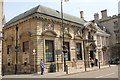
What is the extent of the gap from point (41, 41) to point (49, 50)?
199 cm

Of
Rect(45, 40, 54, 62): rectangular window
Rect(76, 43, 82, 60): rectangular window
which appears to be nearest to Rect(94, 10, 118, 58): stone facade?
Rect(76, 43, 82, 60): rectangular window

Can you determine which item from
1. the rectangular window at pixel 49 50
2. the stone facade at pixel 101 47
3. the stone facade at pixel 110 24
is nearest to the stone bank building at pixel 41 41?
the rectangular window at pixel 49 50

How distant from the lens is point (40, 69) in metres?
20.1

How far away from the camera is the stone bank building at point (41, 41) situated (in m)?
20.5

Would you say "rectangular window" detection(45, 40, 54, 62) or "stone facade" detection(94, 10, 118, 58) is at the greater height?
"stone facade" detection(94, 10, 118, 58)

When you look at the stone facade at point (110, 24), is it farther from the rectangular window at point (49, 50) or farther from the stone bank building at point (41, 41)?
the rectangular window at point (49, 50)

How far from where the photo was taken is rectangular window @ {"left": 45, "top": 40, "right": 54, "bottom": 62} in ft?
70.7

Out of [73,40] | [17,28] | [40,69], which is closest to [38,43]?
[40,69]

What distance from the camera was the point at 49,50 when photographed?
21938 millimetres

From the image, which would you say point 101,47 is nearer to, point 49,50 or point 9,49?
point 49,50

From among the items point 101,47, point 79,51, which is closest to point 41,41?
point 79,51

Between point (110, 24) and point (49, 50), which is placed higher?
point (110, 24)

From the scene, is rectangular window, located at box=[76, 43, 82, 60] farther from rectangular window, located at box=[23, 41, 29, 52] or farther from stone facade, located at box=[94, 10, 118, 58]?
stone facade, located at box=[94, 10, 118, 58]

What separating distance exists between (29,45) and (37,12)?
4.34 meters
